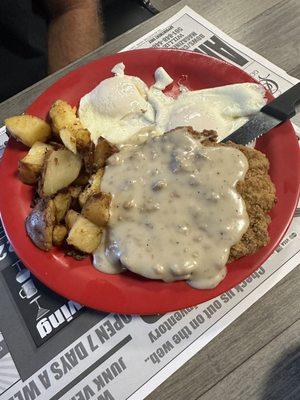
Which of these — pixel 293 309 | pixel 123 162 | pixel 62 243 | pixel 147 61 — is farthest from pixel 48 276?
pixel 147 61

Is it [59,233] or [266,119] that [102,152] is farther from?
[266,119]

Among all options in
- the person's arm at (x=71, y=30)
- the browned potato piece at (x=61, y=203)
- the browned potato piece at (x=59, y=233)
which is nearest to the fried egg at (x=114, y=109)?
the browned potato piece at (x=61, y=203)

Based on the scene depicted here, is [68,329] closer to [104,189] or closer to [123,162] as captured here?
[104,189]

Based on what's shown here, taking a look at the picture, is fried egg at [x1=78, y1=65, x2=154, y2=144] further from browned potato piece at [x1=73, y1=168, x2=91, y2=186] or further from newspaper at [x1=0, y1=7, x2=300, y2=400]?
newspaper at [x1=0, y1=7, x2=300, y2=400]


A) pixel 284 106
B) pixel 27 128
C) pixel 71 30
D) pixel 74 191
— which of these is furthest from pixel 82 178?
pixel 71 30

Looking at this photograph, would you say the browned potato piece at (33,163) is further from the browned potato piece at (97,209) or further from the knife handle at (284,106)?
the knife handle at (284,106)
